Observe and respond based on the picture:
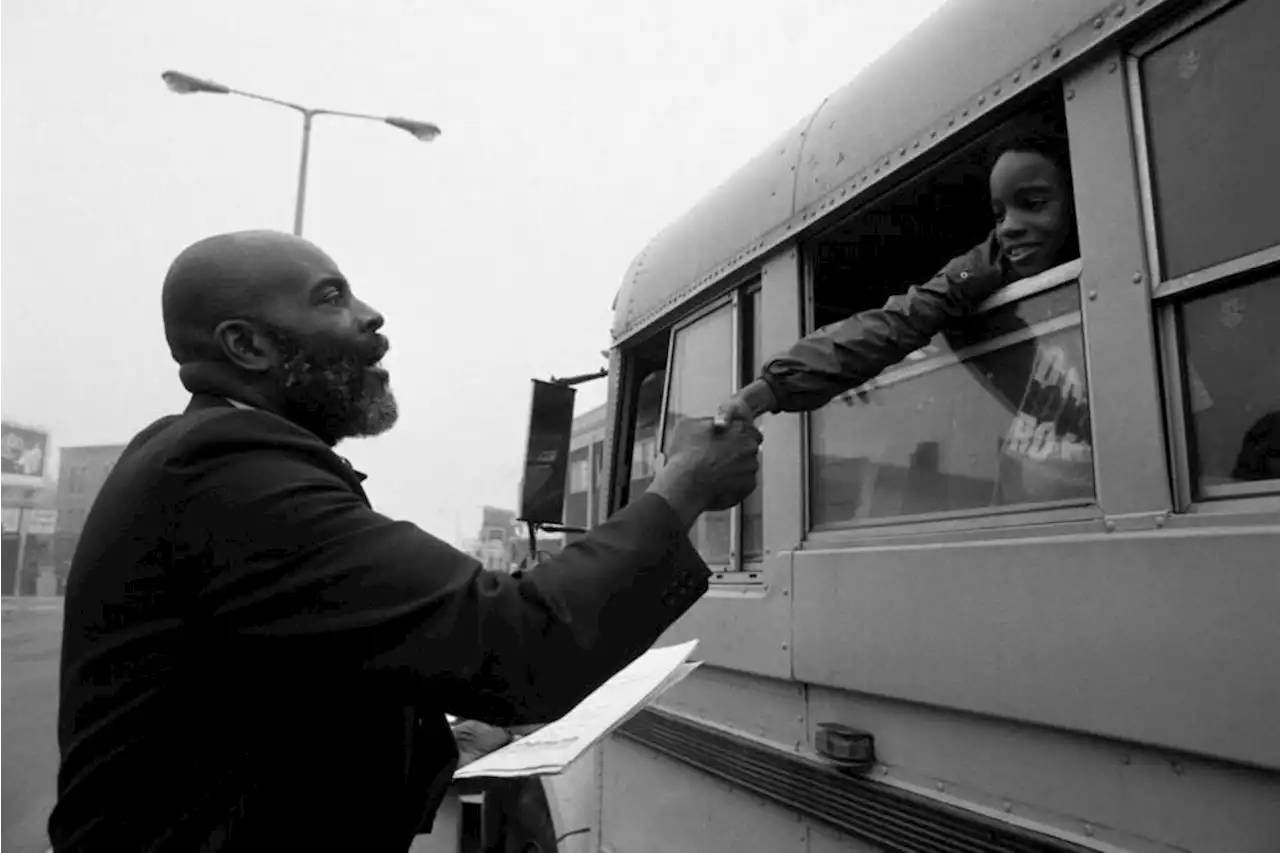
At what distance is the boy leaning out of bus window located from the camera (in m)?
1.59

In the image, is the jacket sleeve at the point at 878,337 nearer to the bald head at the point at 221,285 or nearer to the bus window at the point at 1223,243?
the bus window at the point at 1223,243

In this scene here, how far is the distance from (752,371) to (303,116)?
966cm

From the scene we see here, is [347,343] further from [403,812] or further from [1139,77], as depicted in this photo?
[1139,77]

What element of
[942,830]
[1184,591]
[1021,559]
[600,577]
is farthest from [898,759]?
[600,577]

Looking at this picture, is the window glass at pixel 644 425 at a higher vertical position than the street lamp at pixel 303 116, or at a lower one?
lower

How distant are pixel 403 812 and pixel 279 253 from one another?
2.74ft

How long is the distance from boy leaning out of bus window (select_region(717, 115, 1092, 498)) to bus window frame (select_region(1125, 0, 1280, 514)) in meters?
0.20

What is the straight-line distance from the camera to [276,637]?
0.99 metres

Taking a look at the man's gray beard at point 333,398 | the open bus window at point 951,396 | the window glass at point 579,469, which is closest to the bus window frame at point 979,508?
the open bus window at point 951,396

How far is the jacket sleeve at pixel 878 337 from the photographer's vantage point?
5.97 feet

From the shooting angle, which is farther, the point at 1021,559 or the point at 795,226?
the point at 795,226

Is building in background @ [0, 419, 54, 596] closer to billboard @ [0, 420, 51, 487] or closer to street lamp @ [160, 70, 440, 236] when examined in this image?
billboard @ [0, 420, 51, 487]

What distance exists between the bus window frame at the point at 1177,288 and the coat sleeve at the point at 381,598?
83 cm

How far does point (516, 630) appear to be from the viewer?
1.02 meters
